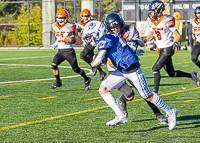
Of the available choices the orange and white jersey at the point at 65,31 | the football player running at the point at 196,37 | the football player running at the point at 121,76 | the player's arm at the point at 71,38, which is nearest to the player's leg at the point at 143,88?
the football player running at the point at 121,76

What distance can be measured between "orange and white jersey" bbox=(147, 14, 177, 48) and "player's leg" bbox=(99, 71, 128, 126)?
2987 mm

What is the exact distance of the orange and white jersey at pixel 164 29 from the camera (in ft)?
27.2

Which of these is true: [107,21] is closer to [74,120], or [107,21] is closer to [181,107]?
[74,120]

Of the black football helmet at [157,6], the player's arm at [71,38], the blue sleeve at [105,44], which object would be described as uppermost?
the black football helmet at [157,6]

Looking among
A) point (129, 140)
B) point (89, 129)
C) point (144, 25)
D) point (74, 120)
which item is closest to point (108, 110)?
point (74, 120)

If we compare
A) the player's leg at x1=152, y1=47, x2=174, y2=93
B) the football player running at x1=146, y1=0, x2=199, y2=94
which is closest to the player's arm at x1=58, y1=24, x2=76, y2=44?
the football player running at x1=146, y1=0, x2=199, y2=94

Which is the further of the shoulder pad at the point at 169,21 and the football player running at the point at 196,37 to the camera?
the football player running at the point at 196,37

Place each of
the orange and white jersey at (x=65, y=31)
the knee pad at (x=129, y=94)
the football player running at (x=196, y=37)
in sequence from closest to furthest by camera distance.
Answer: the knee pad at (x=129, y=94) → the orange and white jersey at (x=65, y=31) → the football player running at (x=196, y=37)

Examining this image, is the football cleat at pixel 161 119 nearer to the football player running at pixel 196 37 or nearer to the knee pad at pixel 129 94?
the knee pad at pixel 129 94

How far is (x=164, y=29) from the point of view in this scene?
8.40m

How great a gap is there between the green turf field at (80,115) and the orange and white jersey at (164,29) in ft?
3.58

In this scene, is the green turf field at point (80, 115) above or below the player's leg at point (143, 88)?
below

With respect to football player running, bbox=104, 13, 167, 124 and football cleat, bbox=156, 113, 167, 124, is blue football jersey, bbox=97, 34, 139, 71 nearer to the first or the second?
football player running, bbox=104, 13, 167, 124

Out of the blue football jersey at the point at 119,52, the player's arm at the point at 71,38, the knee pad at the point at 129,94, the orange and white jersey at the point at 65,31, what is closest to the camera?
the blue football jersey at the point at 119,52
